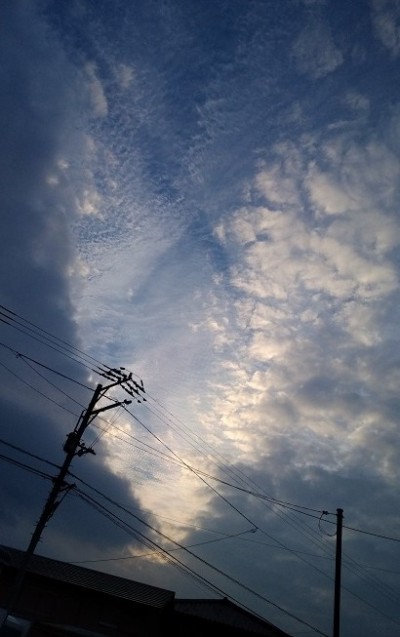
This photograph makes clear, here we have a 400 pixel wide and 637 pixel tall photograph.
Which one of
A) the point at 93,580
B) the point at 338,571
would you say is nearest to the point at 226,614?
the point at 93,580

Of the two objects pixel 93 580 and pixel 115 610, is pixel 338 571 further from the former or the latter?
pixel 93 580

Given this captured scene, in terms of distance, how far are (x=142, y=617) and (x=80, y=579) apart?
6.05 meters

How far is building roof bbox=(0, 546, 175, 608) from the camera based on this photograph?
29172 mm

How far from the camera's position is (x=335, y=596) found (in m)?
20.0

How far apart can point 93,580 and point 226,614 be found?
11.5m

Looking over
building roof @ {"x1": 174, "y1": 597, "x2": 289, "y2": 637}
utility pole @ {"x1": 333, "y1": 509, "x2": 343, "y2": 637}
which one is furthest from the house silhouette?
utility pole @ {"x1": 333, "y1": 509, "x2": 343, "y2": 637}

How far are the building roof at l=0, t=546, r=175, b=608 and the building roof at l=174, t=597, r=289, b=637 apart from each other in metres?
2.17

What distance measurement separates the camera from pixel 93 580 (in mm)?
30844

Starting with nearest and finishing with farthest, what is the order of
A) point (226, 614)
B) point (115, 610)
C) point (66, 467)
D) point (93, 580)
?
point (66, 467), point (226, 614), point (115, 610), point (93, 580)

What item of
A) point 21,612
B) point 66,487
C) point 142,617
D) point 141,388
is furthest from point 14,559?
point 141,388

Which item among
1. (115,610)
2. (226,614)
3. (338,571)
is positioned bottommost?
(115,610)

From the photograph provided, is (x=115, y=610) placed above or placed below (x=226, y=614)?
below

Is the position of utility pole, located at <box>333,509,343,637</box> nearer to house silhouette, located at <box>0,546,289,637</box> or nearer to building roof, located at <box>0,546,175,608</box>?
house silhouette, located at <box>0,546,289,637</box>

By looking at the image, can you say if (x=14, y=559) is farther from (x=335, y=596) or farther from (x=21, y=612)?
(x=335, y=596)
